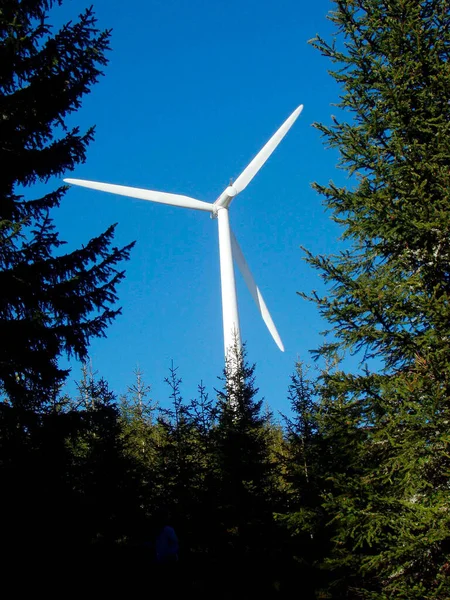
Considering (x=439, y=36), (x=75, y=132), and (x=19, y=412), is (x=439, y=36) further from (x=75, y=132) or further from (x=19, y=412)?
(x=19, y=412)

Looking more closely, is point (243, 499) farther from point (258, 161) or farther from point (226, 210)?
point (258, 161)

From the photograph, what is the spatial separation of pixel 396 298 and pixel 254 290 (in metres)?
19.0

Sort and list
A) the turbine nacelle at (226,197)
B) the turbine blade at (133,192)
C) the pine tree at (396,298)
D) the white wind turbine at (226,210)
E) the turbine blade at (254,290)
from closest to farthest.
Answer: the pine tree at (396,298) → the white wind turbine at (226,210) → the turbine blade at (133,192) → the turbine blade at (254,290) → the turbine nacelle at (226,197)

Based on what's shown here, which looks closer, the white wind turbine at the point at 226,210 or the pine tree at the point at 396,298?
the pine tree at the point at 396,298

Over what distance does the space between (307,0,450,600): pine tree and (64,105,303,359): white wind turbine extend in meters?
13.7

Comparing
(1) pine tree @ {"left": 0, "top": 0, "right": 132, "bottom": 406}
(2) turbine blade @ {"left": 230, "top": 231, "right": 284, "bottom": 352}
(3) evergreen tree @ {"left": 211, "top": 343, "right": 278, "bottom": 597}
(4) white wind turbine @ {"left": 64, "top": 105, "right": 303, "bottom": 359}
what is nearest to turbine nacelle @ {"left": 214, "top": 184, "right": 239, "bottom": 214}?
(4) white wind turbine @ {"left": 64, "top": 105, "right": 303, "bottom": 359}

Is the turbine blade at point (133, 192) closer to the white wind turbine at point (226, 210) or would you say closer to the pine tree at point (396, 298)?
the white wind turbine at point (226, 210)

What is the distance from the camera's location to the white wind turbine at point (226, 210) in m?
24.4

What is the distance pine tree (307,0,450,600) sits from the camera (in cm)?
834

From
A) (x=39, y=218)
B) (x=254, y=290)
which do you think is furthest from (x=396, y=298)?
(x=254, y=290)

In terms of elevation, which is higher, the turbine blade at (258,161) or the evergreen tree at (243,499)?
the turbine blade at (258,161)

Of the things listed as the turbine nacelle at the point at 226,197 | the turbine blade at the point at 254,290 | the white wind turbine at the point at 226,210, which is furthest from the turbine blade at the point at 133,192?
the turbine blade at the point at 254,290

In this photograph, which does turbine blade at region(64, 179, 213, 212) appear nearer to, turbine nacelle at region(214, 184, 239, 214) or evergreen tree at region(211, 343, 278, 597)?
turbine nacelle at region(214, 184, 239, 214)

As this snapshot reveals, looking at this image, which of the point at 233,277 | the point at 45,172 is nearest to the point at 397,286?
the point at 45,172
